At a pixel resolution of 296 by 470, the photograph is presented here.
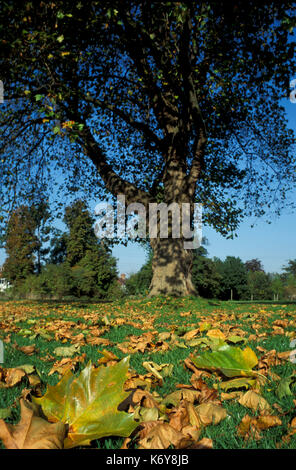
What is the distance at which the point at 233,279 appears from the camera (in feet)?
202

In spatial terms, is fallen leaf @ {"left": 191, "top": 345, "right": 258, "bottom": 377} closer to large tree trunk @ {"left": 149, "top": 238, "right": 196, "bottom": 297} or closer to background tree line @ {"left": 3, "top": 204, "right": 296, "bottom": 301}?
large tree trunk @ {"left": 149, "top": 238, "right": 196, "bottom": 297}

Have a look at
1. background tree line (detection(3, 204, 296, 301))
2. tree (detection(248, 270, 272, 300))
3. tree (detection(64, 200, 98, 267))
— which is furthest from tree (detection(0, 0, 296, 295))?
tree (detection(248, 270, 272, 300))

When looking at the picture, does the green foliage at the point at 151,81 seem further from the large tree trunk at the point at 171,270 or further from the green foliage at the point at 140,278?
the green foliage at the point at 140,278

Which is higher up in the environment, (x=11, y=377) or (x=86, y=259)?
(x=86, y=259)

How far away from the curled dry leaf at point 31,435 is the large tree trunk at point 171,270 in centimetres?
951

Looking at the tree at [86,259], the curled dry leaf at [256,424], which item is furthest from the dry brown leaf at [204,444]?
the tree at [86,259]

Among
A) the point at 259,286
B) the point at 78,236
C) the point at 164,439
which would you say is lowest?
the point at 259,286

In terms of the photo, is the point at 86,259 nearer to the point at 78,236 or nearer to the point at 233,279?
the point at 78,236

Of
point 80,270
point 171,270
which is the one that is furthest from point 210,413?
point 80,270

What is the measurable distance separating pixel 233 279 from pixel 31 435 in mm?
63638

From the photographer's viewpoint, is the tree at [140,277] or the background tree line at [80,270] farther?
the tree at [140,277]

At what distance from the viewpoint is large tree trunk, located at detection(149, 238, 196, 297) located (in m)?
10.5

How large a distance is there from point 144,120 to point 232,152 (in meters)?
4.87

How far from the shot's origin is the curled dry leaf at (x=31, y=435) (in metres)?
0.85
